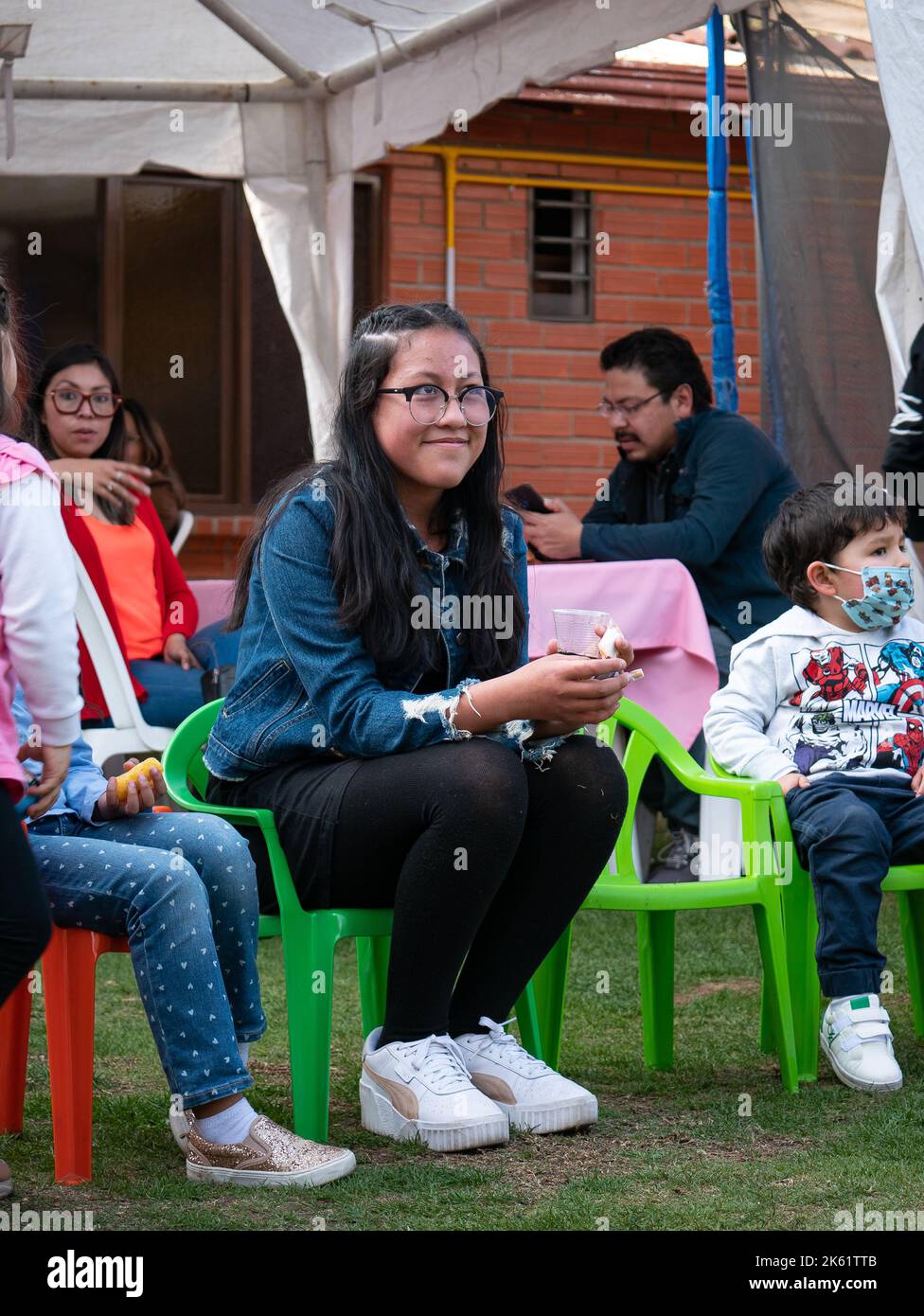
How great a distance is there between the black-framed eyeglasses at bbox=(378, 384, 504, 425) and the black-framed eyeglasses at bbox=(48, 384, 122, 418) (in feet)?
7.78

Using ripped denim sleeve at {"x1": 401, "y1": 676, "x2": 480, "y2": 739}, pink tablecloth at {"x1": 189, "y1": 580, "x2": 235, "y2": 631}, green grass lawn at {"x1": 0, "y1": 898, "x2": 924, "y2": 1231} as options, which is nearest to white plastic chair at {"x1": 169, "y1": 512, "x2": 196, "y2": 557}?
pink tablecloth at {"x1": 189, "y1": 580, "x2": 235, "y2": 631}

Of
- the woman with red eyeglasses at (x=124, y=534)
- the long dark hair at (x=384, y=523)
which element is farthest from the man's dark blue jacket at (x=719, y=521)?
the long dark hair at (x=384, y=523)

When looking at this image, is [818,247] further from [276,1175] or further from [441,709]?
[276,1175]

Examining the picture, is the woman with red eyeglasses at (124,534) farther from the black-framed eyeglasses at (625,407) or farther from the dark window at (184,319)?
the dark window at (184,319)

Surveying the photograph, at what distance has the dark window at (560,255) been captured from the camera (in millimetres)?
7859

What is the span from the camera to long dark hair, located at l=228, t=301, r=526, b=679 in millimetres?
2719

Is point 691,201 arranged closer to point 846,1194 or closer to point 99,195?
point 99,195

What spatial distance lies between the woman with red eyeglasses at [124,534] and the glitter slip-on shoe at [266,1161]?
2.46m

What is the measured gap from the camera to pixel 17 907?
6.95 feet

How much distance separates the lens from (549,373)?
7848mm

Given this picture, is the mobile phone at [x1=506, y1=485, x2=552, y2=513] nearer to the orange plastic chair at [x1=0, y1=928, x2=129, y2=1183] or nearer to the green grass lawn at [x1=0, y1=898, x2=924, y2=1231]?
the green grass lawn at [x1=0, y1=898, x2=924, y2=1231]

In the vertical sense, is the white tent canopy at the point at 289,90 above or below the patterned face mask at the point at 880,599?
above

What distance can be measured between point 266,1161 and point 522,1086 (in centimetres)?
48

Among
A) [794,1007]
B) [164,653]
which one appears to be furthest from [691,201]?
[794,1007]
